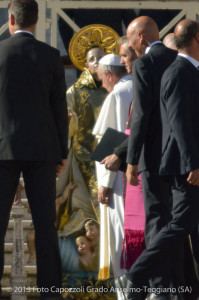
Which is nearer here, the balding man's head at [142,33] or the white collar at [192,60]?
the white collar at [192,60]

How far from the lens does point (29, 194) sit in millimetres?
5270

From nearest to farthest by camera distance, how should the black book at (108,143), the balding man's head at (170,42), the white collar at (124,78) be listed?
the black book at (108,143), the white collar at (124,78), the balding man's head at (170,42)

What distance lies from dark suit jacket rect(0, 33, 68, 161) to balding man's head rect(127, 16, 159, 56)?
0.64 metres

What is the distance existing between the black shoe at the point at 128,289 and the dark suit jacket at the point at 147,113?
620 millimetres

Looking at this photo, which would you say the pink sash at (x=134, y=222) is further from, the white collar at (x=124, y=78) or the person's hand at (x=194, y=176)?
the person's hand at (x=194, y=176)

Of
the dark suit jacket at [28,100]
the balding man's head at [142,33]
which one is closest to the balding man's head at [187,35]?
the balding man's head at [142,33]

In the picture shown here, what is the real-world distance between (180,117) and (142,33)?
769mm

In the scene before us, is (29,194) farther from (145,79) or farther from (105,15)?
(105,15)

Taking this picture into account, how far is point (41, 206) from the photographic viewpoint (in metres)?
5.24

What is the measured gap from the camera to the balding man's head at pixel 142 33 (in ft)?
18.8

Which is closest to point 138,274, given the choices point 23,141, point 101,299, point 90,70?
point 23,141

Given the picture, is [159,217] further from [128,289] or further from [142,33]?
[142,33]

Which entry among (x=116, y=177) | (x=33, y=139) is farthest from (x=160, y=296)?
(x=116, y=177)

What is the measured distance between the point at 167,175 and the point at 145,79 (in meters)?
0.55
